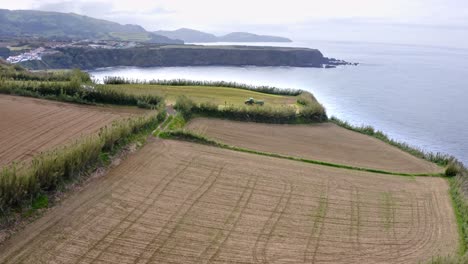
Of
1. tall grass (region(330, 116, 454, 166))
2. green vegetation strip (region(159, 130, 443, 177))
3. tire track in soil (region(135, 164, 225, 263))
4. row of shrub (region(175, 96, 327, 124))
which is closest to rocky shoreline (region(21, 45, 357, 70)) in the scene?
row of shrub (region(175, 96, 327, 124))

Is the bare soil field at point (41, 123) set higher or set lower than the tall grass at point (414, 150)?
higher

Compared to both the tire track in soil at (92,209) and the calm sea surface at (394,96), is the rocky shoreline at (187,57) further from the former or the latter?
the tire track in soil at (92,209)

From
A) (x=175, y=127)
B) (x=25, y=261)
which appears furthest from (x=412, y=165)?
(x=25, y=261)

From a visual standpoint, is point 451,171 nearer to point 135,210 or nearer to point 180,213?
point 180,213

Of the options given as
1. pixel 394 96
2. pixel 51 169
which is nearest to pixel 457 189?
pixel 51 169

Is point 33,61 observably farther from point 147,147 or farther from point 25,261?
point 25,261

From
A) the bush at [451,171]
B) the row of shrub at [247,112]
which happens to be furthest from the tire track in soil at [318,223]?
the row of shrub at [247,112]

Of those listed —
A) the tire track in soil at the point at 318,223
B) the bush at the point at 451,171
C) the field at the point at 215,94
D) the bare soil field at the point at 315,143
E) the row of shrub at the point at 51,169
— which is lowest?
the tire track in soil at the point at 318,223
